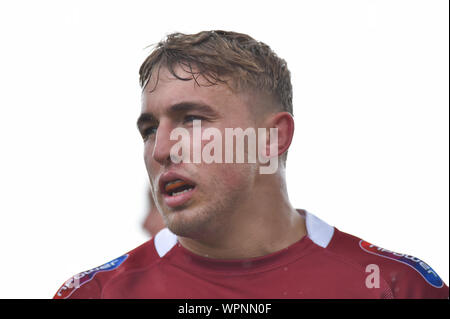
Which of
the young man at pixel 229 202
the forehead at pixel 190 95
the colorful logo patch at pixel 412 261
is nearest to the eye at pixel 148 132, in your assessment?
the young man at pixel 229 202

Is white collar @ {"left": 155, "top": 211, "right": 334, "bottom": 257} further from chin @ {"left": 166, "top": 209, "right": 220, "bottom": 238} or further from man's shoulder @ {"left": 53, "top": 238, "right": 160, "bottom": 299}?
chin @ {"left": 166, "top": 209, "right": 220, "bottom": 238}

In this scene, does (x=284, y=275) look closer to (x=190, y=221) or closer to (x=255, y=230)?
(x=255, y=230)

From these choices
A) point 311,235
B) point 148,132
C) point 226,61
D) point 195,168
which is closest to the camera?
point 195,168

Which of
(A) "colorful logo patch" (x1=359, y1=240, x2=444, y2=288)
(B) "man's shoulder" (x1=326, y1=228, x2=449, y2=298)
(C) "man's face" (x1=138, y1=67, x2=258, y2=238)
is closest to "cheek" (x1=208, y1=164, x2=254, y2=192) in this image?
(C) "man's face" (x1=138, y1=67, x2=258, y2=238)

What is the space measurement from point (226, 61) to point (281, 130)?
593 millimetres

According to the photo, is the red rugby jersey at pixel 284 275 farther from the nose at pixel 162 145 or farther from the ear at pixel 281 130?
the nose at pixel 162 145

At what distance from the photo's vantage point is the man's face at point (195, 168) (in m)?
3.06

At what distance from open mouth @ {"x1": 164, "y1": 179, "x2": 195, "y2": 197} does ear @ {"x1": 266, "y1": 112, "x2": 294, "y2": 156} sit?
23.6 inches

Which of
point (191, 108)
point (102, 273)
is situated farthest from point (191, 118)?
point (102, 273)

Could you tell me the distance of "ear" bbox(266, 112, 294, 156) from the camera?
336 cm

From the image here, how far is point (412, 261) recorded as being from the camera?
341cm

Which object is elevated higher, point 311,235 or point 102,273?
point 311,235
